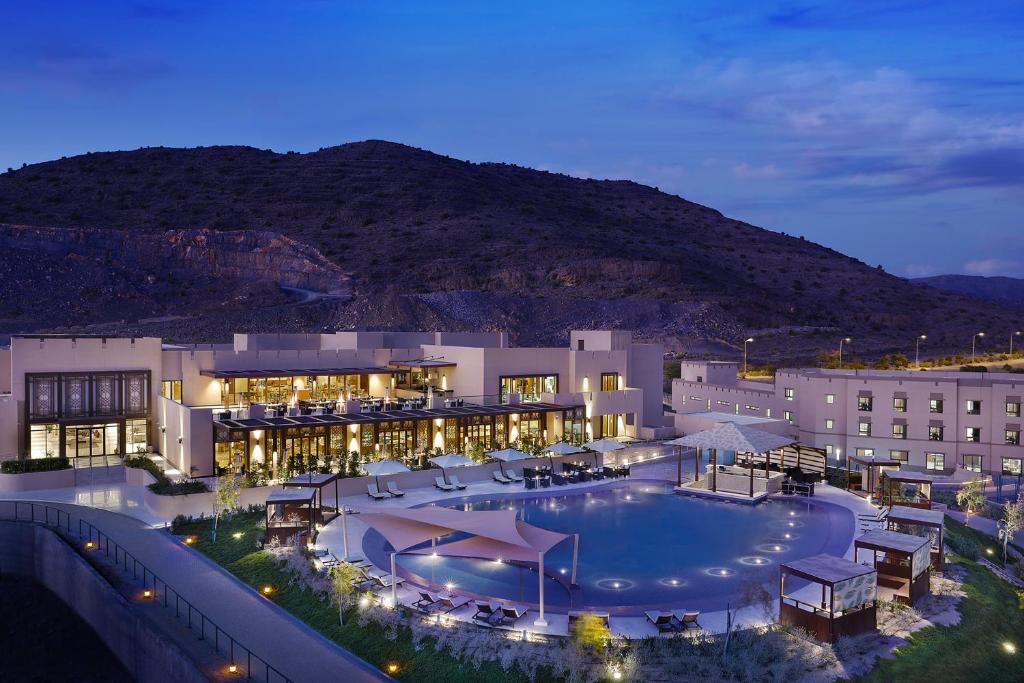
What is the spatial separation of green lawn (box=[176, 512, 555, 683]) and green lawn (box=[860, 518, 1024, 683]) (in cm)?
670

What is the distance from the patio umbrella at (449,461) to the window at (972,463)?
81.6ft

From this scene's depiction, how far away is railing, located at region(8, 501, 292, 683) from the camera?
13953mm

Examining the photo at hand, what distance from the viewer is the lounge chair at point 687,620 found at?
15352 mm

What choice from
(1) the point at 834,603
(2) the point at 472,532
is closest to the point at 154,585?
(2) the point at 472,532

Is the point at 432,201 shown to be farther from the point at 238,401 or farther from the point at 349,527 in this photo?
the point at 349,527

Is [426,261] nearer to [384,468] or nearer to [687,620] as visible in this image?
[384,468]

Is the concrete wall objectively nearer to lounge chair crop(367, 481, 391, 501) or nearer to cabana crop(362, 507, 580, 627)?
cabana crop(362, 507, 580, 627)

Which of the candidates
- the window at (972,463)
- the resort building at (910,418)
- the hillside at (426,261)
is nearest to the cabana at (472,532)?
the resort building at (910,418)

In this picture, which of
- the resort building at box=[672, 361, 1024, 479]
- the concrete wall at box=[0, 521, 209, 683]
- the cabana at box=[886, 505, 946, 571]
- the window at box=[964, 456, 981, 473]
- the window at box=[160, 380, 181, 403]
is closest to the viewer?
the concrete wall at box=[0, 521, 209, 683]

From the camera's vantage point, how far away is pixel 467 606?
652 inches

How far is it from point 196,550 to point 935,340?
8711cm

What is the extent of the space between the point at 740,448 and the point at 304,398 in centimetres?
1863

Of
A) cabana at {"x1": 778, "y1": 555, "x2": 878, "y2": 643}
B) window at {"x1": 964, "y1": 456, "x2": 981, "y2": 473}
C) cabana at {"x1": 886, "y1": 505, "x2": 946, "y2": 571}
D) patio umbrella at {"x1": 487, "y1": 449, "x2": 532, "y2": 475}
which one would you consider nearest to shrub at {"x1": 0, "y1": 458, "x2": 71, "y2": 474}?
patio umbrella at {"x1": 487, "y1": 449, "x2": 532, "y2": 475}

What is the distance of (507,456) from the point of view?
2872 cm
